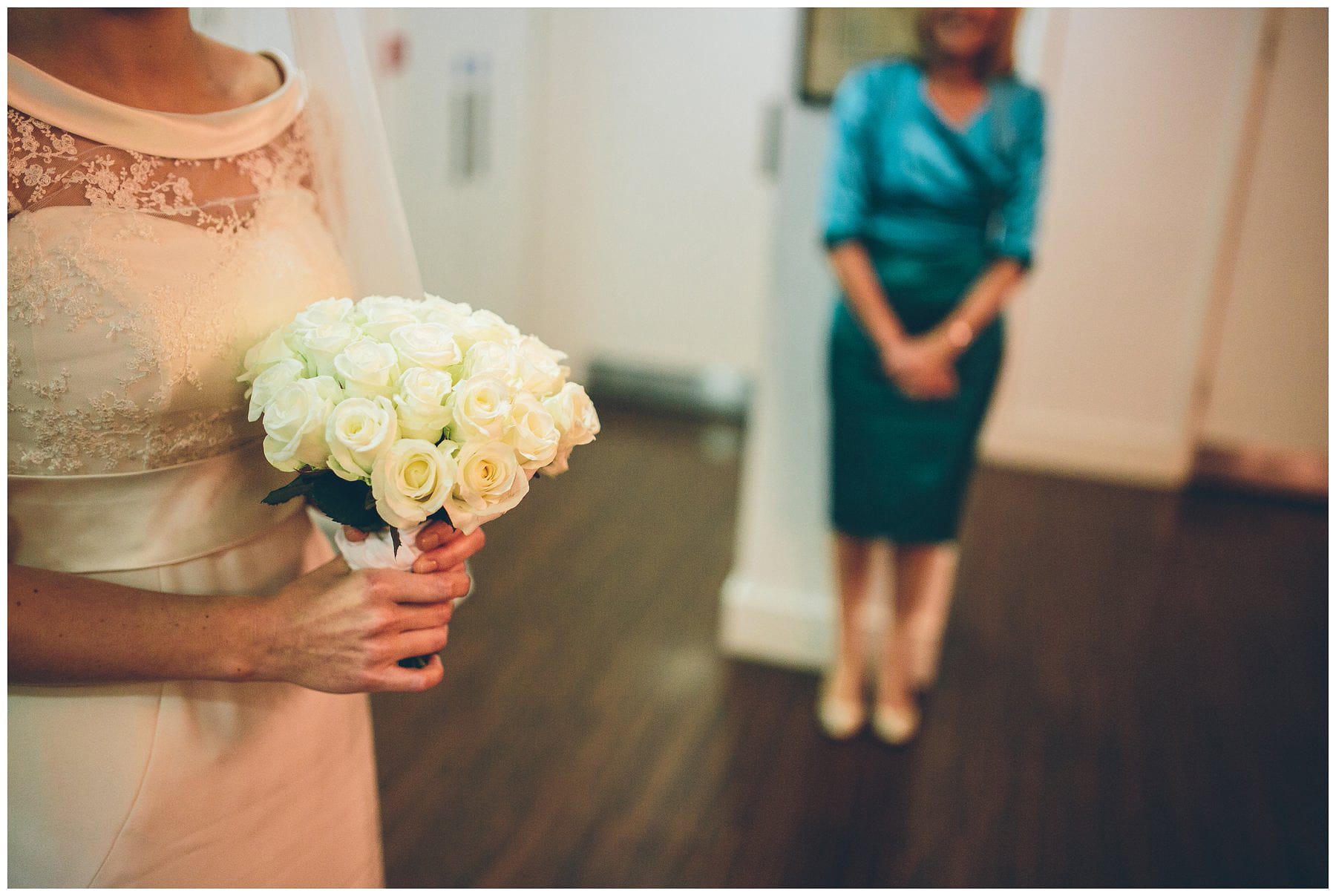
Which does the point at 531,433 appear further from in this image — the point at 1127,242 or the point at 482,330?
the point at 1127,242

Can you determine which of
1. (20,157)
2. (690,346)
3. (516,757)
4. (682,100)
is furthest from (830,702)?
(682,100)

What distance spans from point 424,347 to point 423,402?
6cm

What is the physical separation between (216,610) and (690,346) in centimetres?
407

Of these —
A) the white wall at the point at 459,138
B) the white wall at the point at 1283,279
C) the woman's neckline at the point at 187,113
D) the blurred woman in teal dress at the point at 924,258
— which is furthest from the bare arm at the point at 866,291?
the white wall at the point at 1283,279

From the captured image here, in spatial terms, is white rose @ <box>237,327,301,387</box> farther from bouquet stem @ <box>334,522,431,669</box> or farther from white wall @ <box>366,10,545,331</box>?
white wall @ <box>366,10,545,331</box>

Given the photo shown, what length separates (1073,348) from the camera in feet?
13.9

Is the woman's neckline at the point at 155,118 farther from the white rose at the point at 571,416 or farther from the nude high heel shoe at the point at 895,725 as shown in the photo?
the nude high heel shoe at the point at 895,725

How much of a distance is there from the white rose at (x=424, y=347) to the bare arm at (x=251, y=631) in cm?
16

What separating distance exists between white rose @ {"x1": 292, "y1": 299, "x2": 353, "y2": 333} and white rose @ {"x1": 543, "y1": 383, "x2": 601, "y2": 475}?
21 cm

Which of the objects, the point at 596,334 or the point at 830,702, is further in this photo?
the point at 596,334

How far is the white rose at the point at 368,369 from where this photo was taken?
34.1 inches

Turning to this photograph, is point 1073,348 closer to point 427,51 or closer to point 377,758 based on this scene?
point 427,51

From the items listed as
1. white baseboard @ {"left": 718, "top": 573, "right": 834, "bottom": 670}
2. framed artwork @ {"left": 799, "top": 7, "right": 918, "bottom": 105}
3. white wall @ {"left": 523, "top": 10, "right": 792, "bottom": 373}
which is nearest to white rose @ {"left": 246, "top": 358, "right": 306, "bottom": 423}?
framed artwork @ {"left": 799, "top": 7, "right": 918, "bottom": 105}

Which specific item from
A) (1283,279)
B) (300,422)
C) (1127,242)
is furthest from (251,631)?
(1283,279)
